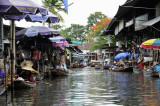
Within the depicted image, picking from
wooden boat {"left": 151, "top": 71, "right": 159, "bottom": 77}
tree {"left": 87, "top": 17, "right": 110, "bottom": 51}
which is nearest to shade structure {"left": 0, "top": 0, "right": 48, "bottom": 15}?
wooden boat {"left": 151, "top": 71, "right": 159, "bottom": 77}

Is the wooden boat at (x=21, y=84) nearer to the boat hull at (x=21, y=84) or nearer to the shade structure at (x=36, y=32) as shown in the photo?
the boat hull at (x=21, y=84)

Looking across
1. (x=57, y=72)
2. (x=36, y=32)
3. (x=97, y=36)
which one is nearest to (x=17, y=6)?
(x=36, y=32)

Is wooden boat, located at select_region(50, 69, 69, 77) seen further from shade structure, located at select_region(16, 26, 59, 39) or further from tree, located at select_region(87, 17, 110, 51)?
tree, located at select_region(87, 17, 110, 51)

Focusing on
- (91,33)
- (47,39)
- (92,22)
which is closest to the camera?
(47,39)

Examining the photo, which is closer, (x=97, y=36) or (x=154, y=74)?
(x=154, y=74)

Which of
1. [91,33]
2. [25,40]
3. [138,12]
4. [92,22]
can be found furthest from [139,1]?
[92,22]

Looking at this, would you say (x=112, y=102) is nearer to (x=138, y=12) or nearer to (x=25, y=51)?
(x=25, y=51)

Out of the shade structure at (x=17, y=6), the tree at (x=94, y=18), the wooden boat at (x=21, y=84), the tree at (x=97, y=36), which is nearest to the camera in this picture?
the shade structure at (x=17, y=6)

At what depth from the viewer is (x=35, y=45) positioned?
17000 mm

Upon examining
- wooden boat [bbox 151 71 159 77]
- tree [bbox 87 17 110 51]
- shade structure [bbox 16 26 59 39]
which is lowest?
wooden boat [bbox 151 71 159 77]

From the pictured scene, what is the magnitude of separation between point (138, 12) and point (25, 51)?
11.9 meters

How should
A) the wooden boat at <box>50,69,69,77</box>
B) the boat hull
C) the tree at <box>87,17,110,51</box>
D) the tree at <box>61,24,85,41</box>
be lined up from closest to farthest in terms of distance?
the boat hull, the wooden boat at <box>50,69,69,77</box>, the tree at <box>87,17,110,51</box>, the tree at <box>61,24,85,41</box>

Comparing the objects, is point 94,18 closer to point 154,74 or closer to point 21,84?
point 154,74

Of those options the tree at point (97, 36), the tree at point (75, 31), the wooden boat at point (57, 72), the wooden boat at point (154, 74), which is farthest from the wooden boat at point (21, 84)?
the tree at point (75, 31)
